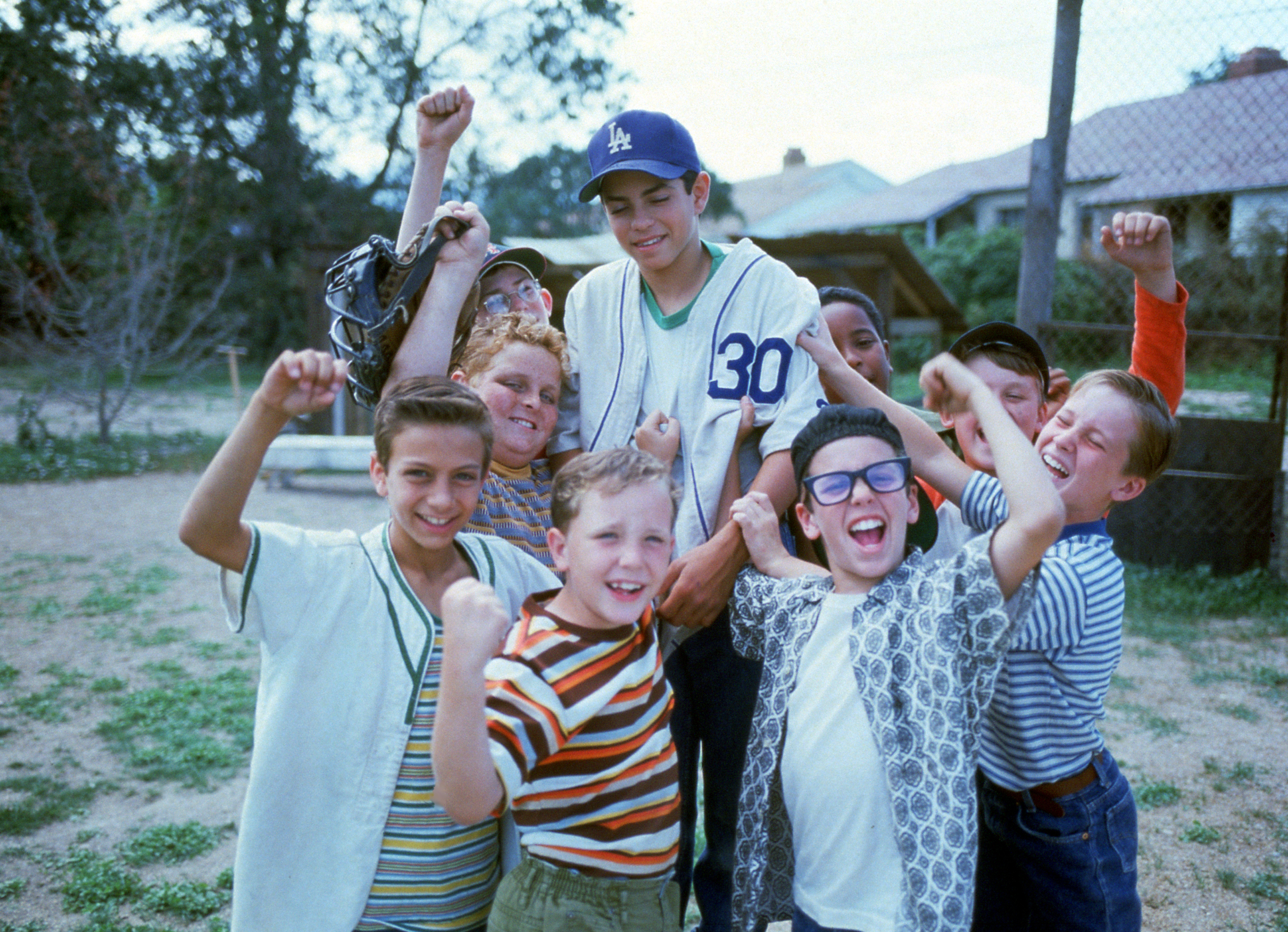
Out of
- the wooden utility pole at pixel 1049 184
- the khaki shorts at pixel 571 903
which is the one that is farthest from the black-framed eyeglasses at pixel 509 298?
the wooden utility pole at pixel 1049 184

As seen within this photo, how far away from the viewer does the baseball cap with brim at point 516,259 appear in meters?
2.56

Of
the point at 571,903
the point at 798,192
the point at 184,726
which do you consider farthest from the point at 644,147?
the point at 798,192

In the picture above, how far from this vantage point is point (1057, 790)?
6.14 feet

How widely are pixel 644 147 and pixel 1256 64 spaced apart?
528cm

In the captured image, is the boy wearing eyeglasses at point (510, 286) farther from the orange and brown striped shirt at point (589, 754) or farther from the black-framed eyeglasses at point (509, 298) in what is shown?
the orange and brown striped shirt at point (589, 754)

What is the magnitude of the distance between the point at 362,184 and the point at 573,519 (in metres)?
22.9

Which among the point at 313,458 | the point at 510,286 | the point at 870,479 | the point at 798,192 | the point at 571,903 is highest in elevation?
the point at 798,192

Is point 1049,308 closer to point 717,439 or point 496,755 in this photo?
point 717,439

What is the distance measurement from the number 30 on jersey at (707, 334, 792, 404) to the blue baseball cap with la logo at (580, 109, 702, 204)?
0.43 meters

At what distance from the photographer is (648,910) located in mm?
1606

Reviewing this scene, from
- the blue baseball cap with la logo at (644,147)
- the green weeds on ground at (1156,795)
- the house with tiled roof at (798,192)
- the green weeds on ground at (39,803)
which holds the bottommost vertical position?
the green weeds on ground at (39,803)

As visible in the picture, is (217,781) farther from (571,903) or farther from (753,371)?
(753,371)

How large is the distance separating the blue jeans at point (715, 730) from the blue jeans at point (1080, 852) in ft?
1.82

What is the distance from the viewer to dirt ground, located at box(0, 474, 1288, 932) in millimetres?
3133
